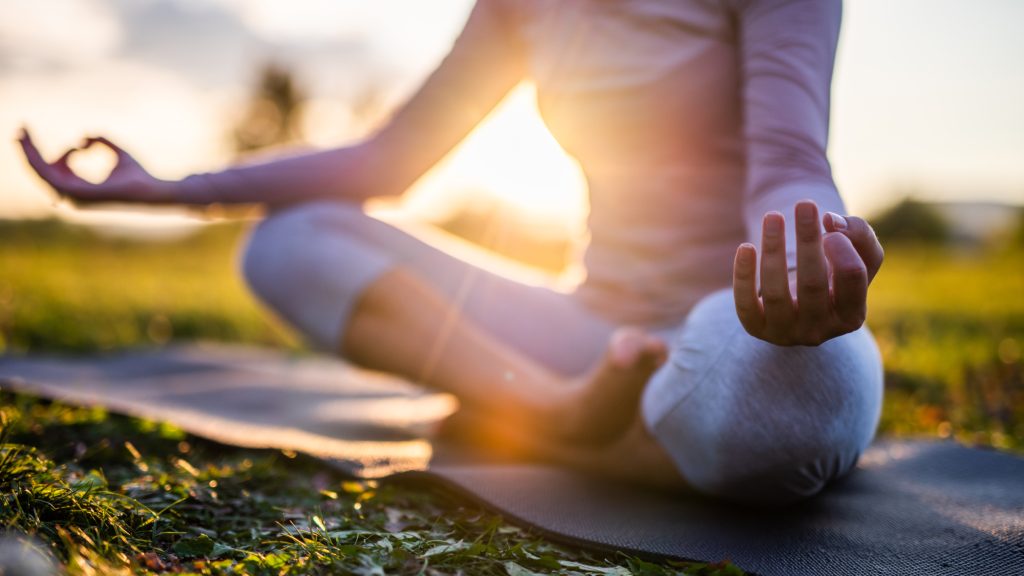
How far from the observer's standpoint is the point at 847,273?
855 mm

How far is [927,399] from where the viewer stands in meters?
3.02

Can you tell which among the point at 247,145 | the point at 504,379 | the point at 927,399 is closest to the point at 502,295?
the point at 504,379

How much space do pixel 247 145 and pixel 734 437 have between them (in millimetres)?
24628

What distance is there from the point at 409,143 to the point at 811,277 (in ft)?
4.92

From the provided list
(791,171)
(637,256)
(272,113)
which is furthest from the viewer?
(272,113)

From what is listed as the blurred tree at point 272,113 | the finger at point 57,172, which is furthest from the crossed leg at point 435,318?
the blurred tree at point 272,113

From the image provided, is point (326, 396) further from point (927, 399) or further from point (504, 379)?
point (927, 399)

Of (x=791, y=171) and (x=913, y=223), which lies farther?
(x=913, y=223)

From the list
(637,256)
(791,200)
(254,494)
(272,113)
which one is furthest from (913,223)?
(272,113)

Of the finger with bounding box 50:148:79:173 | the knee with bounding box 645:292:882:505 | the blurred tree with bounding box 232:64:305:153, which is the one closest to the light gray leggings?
the knee with bounding box 645:292:882:505

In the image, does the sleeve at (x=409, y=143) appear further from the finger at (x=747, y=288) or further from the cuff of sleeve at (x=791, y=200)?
the finger at (x=747, y=288)

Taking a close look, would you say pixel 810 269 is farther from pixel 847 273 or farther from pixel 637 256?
pixel 637 256

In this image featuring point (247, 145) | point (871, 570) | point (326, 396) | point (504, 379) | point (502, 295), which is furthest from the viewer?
point (247, 145)

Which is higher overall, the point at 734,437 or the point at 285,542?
the point at 734,437
